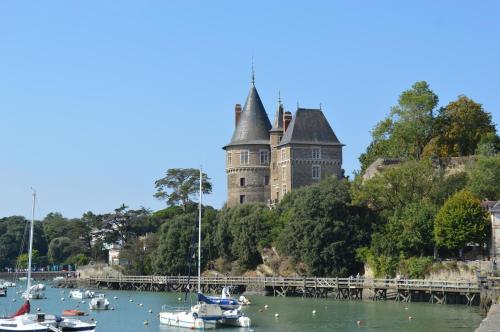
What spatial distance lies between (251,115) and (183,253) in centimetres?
1649

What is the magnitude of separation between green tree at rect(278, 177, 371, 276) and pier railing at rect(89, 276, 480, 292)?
6.59ft

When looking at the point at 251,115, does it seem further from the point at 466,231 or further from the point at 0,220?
the point at 0,220

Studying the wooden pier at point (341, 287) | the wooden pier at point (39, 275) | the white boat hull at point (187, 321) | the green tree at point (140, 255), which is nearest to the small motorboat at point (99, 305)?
the wooden pier at point (341, 287)

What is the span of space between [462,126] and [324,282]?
74.9 ft

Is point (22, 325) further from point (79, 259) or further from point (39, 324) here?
point (79, 259)

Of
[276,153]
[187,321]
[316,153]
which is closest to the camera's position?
[187,321]

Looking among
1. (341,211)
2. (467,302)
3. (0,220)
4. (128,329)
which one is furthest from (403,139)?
(0,220)

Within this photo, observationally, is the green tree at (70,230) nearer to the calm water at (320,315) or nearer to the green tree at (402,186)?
the calm water at (320,315)

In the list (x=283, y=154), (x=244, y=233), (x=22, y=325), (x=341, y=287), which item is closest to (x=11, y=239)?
(x=283, y=154)

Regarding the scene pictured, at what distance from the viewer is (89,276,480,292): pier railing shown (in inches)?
2522

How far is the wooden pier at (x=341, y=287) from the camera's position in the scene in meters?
64.6

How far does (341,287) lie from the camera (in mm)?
72875

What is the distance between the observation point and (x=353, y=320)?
54.8 meters

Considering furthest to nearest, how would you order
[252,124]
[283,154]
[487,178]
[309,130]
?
[252,124]
[283,154]
[309,130]
[487,178]
